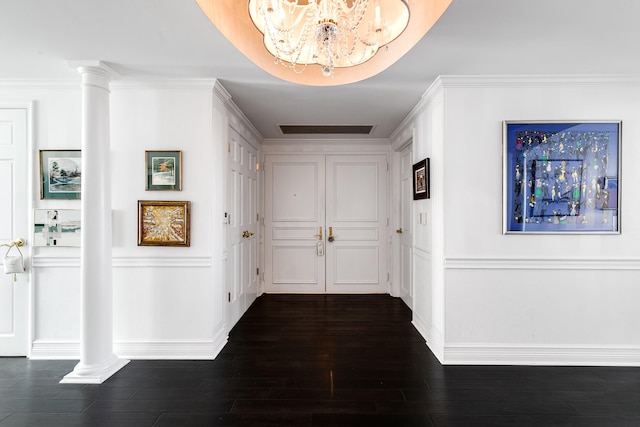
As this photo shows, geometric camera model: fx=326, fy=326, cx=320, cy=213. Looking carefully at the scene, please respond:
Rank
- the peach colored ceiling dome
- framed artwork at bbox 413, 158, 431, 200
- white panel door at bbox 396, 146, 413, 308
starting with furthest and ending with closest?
1. white panel door at bbox 396, 146, 413, 308
2. framed artwork at bbox 413, 158, 431, 200
3. the peach colored ceiling dome

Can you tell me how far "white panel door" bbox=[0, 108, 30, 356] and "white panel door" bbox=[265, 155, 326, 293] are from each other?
279cm

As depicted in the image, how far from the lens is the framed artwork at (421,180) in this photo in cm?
313

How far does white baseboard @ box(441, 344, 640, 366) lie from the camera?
273 centimetres

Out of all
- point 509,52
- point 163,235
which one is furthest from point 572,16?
point 163,235

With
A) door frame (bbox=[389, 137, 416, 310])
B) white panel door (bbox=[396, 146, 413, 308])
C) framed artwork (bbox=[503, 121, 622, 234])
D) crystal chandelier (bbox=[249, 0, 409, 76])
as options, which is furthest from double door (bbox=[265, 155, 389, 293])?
crystal chandelier (bbox=[249, 0, 409, 76])

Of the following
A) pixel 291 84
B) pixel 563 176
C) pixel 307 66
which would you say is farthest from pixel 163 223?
pixel 563 176

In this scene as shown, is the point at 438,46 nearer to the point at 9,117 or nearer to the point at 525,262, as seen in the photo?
the point at 525,262

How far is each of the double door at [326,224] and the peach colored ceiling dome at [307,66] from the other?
86.4 inches

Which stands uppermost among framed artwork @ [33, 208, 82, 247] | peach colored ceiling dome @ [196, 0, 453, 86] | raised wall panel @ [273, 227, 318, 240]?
peach colored ceiling dome @ [196, 0, 453, 86]

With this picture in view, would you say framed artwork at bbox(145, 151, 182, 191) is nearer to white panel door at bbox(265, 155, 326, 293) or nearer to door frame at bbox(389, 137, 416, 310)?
white panel door at bbox(265, 155, 326, 293)

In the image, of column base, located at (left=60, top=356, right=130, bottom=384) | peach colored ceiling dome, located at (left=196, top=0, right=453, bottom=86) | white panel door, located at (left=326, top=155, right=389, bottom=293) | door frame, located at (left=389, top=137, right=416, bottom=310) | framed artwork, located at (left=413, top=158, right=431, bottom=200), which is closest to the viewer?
peach colored ceiling dome, located at (left=196, top=0, right=453, bottom=86)

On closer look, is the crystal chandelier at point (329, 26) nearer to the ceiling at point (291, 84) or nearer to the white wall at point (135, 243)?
the ceiling at point (291, 84)

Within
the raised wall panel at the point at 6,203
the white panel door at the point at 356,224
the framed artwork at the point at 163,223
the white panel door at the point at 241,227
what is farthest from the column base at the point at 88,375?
the white panel door at the point at 356,224

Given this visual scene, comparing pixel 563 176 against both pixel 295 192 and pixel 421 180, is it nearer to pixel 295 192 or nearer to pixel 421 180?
pixel 421 180
